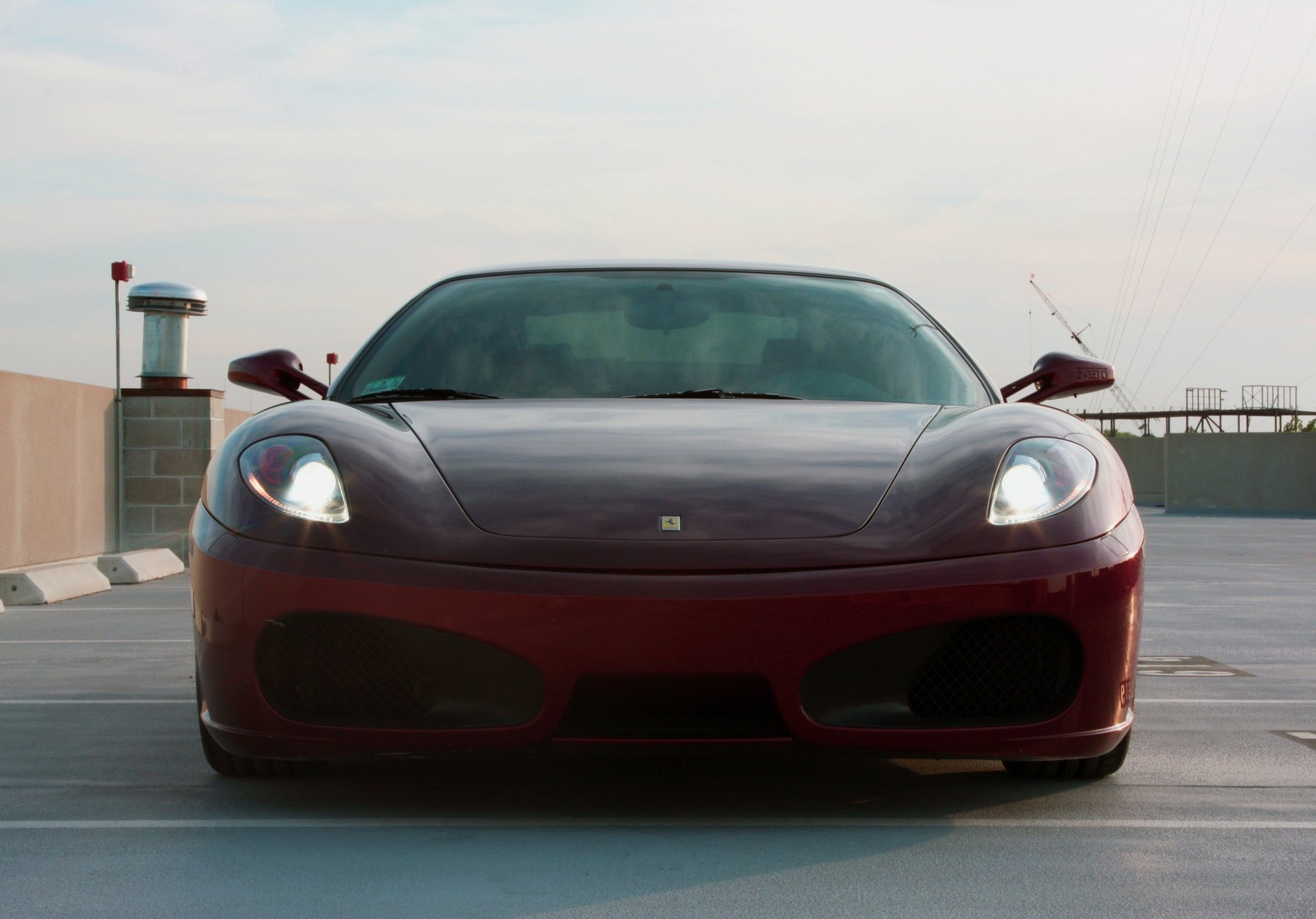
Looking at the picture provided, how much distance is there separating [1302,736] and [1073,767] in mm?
1048

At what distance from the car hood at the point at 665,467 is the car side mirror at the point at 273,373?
0.77m

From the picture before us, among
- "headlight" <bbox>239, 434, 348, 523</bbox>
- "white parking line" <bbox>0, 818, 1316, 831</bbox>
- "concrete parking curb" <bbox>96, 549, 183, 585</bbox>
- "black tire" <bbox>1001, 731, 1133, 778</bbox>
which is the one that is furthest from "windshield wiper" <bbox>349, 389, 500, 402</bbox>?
"concrete parking curb" <bbox>96, 549, 183, 585</bbox>

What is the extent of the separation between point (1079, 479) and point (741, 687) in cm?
88

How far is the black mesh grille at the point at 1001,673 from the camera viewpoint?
9.39 ft

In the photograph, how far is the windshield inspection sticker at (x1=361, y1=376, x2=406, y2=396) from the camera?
12.4 feet

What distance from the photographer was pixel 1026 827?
115 inches

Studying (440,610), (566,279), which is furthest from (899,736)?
(566,279)

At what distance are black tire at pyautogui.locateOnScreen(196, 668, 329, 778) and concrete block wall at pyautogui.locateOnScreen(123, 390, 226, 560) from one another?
11.5 metres

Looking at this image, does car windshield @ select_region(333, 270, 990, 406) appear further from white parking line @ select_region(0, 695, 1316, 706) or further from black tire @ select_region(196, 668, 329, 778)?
white parking line @ select_region(0, 695, 1316, 706)

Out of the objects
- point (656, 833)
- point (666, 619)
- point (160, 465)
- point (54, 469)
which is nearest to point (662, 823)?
point (656, 833)

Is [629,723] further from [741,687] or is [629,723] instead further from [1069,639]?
[1069,639]

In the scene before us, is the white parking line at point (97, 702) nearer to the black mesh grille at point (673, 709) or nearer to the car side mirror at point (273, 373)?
the car side mirror at point (273, 373)

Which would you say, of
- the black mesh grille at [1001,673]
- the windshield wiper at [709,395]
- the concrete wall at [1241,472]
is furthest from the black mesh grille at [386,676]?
the concrete wall at [1241,472]

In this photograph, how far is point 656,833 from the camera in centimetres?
284
